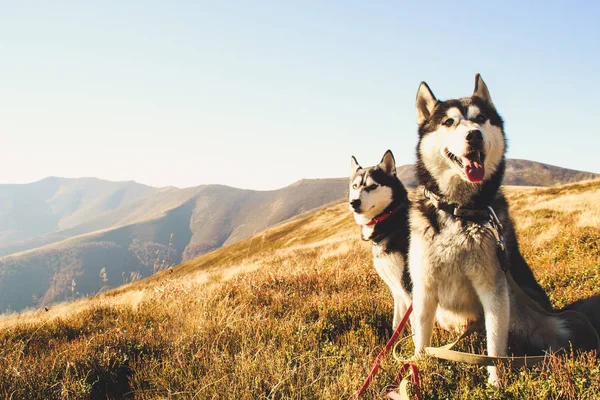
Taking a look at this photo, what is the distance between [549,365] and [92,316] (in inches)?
269

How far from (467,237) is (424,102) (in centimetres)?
167

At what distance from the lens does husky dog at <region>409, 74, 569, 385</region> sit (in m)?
3.33

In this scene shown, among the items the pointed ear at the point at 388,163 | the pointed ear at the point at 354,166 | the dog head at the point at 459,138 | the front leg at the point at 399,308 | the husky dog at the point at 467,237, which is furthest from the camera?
the pointed ear at the point at 354,166

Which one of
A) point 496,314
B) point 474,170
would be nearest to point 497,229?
point 474,170

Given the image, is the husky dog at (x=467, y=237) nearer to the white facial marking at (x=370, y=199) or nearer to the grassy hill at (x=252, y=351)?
the grassy hill at (x=252, y=351)

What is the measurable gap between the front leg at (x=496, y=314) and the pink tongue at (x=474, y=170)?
93cm

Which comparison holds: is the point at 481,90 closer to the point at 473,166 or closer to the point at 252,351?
the point at 473,166

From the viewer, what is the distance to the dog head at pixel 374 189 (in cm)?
582

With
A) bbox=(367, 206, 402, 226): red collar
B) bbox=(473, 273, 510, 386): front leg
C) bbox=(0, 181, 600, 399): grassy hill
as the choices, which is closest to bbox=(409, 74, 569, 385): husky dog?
bbox=(473, 273, 510, 386): front leg

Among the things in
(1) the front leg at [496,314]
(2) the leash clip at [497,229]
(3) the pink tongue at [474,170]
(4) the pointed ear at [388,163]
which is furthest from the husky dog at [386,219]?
(3) the pink tongue at [474,170]

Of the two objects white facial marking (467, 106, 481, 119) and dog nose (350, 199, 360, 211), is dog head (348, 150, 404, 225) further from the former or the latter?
white facial marking (467, 106, 481, 119)

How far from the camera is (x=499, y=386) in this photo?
310 centimetres

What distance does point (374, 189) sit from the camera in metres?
5.97

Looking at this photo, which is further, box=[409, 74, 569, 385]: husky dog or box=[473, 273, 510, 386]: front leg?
box=[409, 74, 569, 385]: husky dog
